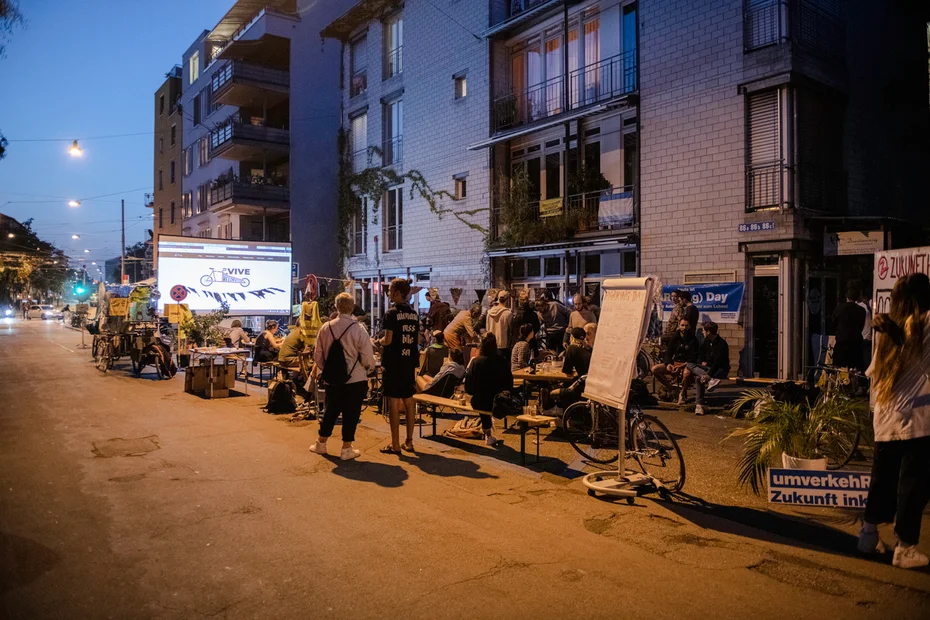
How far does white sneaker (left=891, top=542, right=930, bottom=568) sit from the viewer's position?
4359 millimetres

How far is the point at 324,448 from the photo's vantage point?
25.9ft

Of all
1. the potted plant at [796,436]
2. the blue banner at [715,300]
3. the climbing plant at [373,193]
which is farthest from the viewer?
the climbing plant at [373,193]

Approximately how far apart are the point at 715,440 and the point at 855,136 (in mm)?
10912

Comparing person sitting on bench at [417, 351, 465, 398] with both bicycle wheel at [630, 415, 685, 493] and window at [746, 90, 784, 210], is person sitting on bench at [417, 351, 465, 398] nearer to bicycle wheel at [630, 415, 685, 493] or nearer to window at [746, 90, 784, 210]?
bicycle wheel at [630, 415, 685, 493]

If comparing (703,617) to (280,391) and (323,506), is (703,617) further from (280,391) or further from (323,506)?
(280,391)

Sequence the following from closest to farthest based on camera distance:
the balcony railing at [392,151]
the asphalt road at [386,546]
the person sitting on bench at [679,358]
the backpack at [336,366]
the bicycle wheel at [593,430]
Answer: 1. the asphalt road at [386,546]
2. the bicycle wheel at [593,430]
3. the backpack at [336,366]
4. the person sitting on bench at [679,358]
5. the balcony railing at [392,151]

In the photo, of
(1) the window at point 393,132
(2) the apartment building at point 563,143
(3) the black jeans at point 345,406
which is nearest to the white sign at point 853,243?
(2) the apartment building at point 563,143

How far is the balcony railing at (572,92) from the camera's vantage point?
17250 millimetres

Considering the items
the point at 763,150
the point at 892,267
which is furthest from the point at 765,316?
the point at 892,267

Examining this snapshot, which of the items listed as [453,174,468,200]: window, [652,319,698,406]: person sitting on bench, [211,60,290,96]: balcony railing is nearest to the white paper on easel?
[652,319,698,406]: person sitting on bench

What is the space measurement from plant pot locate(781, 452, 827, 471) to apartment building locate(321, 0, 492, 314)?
1508cm

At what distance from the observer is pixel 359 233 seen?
27.4 metres

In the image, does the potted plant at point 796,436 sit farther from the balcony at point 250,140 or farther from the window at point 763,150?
the balcony at point 250,140

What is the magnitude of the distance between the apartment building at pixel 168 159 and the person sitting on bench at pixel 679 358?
3776 centimetres
